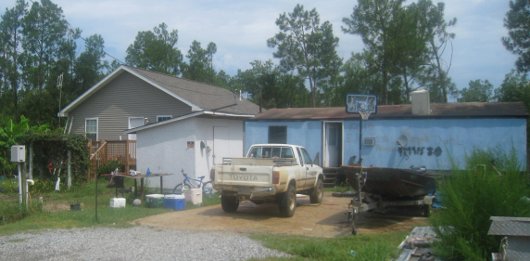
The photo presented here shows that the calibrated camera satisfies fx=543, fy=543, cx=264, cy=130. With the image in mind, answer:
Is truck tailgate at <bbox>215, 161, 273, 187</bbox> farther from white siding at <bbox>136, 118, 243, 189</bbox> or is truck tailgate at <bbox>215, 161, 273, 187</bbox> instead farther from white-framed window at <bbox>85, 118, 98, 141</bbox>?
white-framed window at <bbox>85, 118, 98, 141</bbox>

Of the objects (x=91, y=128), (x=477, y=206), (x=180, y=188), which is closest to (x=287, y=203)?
(x=180, y=188)

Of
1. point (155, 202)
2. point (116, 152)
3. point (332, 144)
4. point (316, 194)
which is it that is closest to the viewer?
point (155, 202)

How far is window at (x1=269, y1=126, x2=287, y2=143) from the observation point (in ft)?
69.7

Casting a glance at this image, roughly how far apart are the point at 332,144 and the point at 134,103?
10441 millimetres

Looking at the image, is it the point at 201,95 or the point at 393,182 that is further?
the point at 201,95

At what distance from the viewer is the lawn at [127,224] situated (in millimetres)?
8329

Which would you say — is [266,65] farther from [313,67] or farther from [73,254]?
[73,254]

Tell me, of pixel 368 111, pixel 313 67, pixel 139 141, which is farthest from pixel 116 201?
pixel 313 67

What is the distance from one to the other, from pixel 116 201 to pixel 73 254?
21.0 ft

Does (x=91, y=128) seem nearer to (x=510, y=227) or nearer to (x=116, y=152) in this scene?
(x=116, y=152)

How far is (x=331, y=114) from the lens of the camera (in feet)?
69.2

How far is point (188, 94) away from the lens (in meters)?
25.2

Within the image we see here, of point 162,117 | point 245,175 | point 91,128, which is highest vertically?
point 162,117

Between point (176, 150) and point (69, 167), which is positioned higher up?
point (176, 150)
